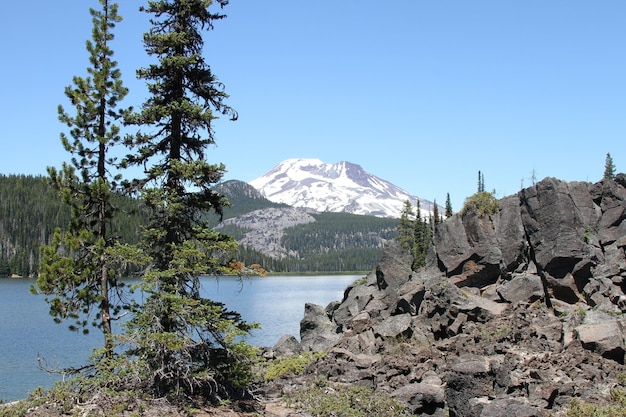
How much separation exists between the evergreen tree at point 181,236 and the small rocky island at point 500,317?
5.53m

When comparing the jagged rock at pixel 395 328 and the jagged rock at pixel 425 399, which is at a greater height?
the jagged rock at pixel 395 328

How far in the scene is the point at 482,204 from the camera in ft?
116

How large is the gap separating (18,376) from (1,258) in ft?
495

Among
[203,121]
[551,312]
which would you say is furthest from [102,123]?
[551,312]

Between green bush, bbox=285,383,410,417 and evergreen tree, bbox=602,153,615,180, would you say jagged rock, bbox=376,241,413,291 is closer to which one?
green bush, bbox=285,383,410,417

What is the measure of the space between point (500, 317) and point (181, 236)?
53.5 ft

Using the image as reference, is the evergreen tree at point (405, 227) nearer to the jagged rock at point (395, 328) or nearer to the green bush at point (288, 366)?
the jagged rock at point (395, 328)

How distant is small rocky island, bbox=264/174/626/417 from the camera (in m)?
19.4

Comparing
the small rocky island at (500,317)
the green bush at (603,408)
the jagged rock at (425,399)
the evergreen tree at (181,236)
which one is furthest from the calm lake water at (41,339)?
the green bush at (603,408)

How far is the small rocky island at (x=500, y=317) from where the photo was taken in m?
19.4

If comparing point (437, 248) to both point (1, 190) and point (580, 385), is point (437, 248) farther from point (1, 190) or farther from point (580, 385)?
point (1, 190)

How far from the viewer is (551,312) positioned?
27656 millimetres

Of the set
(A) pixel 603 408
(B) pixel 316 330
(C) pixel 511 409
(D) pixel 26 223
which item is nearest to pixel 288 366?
(B) pixel 316 330

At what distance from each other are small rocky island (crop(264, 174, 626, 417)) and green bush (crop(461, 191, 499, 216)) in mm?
395
